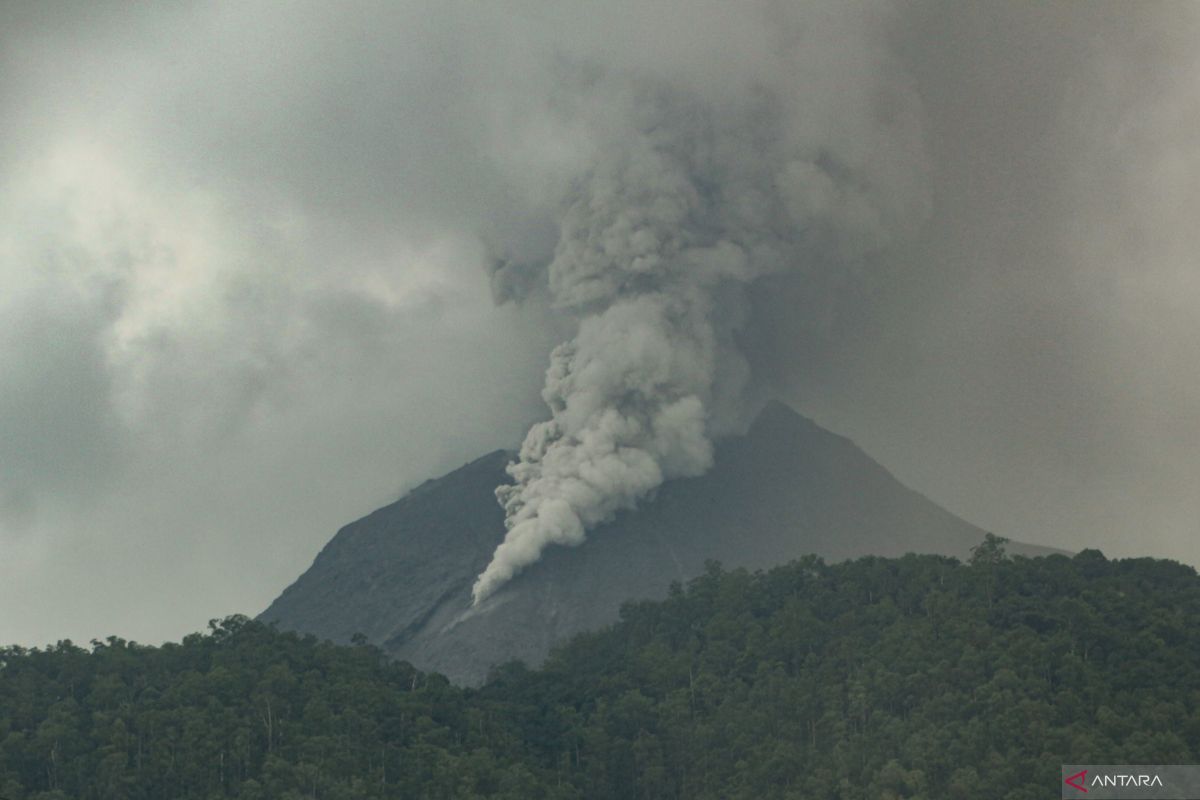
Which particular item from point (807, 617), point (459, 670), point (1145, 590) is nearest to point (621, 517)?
point (459, 670)

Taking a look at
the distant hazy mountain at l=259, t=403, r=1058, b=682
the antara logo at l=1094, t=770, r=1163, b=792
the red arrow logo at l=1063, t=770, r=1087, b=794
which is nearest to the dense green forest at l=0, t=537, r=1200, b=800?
the red arrow logo at l=1063, t=770, r=1087, b=794

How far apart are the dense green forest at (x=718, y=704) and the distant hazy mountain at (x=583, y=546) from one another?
1222cm

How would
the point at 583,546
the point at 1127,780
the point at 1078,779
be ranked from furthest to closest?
the point at 583,546 < the point at 1078,779 < the point at 1127,780

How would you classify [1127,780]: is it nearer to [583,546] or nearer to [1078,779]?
[1078,779]

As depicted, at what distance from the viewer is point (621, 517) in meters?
85.2

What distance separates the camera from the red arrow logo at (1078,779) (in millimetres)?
46625

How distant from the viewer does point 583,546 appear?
83.4 m

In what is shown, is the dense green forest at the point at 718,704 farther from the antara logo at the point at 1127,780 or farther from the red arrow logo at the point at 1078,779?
the antara logo at the point at 1127,780

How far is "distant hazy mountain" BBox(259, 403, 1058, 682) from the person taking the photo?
79625 mm

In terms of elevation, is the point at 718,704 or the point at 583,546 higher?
the point at 583,546

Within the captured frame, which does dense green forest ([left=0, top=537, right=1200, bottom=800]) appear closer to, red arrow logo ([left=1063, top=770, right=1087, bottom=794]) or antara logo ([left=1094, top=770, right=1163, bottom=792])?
red arrow logo ([left=1063, top=770, right=1087, bottom=794])

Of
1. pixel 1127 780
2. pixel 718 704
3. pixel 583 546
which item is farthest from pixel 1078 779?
pixel 583 546

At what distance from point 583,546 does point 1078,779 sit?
38.9 m

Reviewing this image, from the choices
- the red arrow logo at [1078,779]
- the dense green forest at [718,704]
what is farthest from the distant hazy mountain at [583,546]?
the red arrow logo at [1078,779]
